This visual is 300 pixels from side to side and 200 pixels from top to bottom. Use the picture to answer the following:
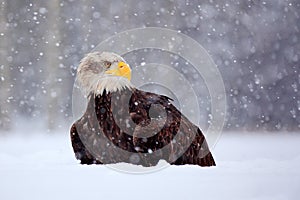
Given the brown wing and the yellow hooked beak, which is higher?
the yellow hooked beak

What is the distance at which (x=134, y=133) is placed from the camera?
7.47ft

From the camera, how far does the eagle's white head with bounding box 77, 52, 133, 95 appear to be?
97.0 inches

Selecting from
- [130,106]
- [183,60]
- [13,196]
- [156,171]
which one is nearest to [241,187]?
[156,171]

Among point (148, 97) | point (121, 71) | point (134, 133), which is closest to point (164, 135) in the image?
point (134, 133)

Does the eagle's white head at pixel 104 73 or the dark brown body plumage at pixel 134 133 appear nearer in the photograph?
the dark brown body plumage at pixel 134 133

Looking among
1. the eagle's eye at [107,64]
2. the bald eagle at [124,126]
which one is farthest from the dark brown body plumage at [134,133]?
the eagle's eye at [107,64]

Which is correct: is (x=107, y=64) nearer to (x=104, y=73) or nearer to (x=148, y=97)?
(x=104, y=73)

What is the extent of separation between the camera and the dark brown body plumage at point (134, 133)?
2.30 m

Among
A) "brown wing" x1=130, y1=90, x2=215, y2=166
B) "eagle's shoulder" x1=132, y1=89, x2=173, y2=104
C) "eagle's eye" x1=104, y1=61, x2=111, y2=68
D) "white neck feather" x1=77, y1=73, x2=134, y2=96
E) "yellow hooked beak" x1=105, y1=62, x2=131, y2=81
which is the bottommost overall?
"brown wing" x1=130, y1=90, x2=215, y2=166

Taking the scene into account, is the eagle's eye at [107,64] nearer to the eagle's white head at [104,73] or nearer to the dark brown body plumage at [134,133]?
the eagle's white head at [104,73]

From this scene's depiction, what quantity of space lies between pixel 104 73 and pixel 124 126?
Result: 342 mm

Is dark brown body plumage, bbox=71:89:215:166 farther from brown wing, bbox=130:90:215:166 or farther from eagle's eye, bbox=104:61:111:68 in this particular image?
eagle's eye, bbox=104:61:111:68

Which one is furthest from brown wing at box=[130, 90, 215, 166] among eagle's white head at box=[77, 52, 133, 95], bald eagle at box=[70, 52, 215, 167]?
eagle's white head at box=[77, 52, 133, 95]

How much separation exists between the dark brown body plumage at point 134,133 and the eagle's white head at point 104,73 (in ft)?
0.15
